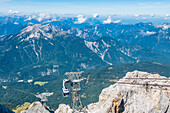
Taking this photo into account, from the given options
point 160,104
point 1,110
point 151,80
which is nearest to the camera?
point 160,104

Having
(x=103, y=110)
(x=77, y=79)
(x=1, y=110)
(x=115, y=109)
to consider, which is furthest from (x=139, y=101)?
(x=1, y=110)

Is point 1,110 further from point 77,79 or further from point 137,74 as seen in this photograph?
point 137,74

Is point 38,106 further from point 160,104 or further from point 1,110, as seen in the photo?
point 160,104

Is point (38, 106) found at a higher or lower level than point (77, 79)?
lower

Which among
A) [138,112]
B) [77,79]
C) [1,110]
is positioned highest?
[77,79]

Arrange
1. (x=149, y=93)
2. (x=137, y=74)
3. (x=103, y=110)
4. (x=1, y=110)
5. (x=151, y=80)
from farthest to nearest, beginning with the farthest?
(x=1, y=110) < (x=137, y=74) < (x=151, y=80) < (x=149, y=93) < (x=103, y=110)

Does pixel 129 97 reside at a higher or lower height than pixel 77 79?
lower

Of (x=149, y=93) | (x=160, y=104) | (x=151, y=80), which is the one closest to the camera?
(x=160, y=104)

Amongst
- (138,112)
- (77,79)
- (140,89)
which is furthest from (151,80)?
(77,79)

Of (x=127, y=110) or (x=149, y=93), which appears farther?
(x=149, y=93)
